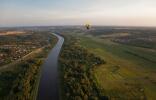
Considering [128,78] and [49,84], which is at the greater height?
[49,84]

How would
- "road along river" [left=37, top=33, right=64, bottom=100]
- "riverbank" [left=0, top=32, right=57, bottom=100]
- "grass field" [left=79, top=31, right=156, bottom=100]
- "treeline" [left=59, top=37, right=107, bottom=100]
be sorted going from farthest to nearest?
"grass field" [left=79, top=31, right=156, bottom=100], "riverbank" [left=0, top=32, right=57, bottom=100], "road along river" [left=37, top=33, right=64, bottom=100], "treeline" [left=59, top=37, right=107, bottom=100]

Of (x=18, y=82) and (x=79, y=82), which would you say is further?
(x=18, y=82)

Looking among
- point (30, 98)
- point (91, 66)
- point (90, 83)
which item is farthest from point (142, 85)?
point (30, 98)

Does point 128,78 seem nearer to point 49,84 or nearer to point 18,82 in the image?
point 49,84

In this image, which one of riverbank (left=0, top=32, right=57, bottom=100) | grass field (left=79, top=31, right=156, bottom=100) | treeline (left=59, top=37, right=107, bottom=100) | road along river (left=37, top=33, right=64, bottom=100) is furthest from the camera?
grass field (left=79, top=31, right=156, bottom=100)

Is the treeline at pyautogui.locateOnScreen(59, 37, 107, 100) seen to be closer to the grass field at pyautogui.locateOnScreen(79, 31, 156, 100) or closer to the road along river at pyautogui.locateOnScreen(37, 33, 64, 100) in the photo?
the road along river at pyautogui.locateOnScreen(37, 33, 64, 100)

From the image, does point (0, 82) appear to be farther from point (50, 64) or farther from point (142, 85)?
point (142, 85)

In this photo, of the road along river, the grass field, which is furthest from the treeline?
the grass field

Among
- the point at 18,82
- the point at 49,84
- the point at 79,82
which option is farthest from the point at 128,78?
the point at 18,82

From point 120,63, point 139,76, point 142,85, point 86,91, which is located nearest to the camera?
point 86,91

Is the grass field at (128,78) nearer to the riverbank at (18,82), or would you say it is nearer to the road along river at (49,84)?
the road along river at (49,84)

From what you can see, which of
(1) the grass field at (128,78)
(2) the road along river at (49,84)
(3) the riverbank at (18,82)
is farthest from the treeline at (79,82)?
(3) the riverbank at (18,82)
